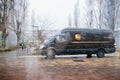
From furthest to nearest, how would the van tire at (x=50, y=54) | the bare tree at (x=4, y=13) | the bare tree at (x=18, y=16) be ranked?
the bare tree at (x=4, y=13) < the bare tree at (x=18, y=16) < the van tire at (x=50, y=54)

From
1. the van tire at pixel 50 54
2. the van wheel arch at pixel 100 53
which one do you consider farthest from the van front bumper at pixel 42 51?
the van wheel arch at pixel 100 53

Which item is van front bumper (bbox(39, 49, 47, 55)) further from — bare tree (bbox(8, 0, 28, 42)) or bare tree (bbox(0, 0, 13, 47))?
bare tree (bbox(0, 0, 13, 47))

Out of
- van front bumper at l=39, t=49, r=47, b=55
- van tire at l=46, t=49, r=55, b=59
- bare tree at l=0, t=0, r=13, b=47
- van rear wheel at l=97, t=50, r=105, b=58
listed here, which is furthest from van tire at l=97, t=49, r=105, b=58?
bare tree at l=0, t=0, r=13, b=47

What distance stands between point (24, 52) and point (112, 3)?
13.8 ft

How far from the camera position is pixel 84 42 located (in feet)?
31.2

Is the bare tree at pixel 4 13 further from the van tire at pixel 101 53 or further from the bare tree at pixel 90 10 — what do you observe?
the van tire at pixel 101 53

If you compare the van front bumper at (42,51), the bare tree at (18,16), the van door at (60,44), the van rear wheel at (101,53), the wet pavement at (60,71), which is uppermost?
the bare tree at (18,16)

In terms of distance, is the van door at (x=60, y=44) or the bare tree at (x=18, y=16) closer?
the van door at (x=60, y=44)

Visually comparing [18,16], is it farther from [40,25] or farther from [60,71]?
[60,71]

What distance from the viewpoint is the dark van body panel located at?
936 cm

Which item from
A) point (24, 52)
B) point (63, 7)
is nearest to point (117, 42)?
point (63, 7)

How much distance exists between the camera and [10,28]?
12.2 metres

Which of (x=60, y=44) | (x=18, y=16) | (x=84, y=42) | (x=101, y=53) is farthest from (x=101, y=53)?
(x=18, y=16)

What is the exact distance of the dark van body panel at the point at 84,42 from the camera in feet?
30.7
